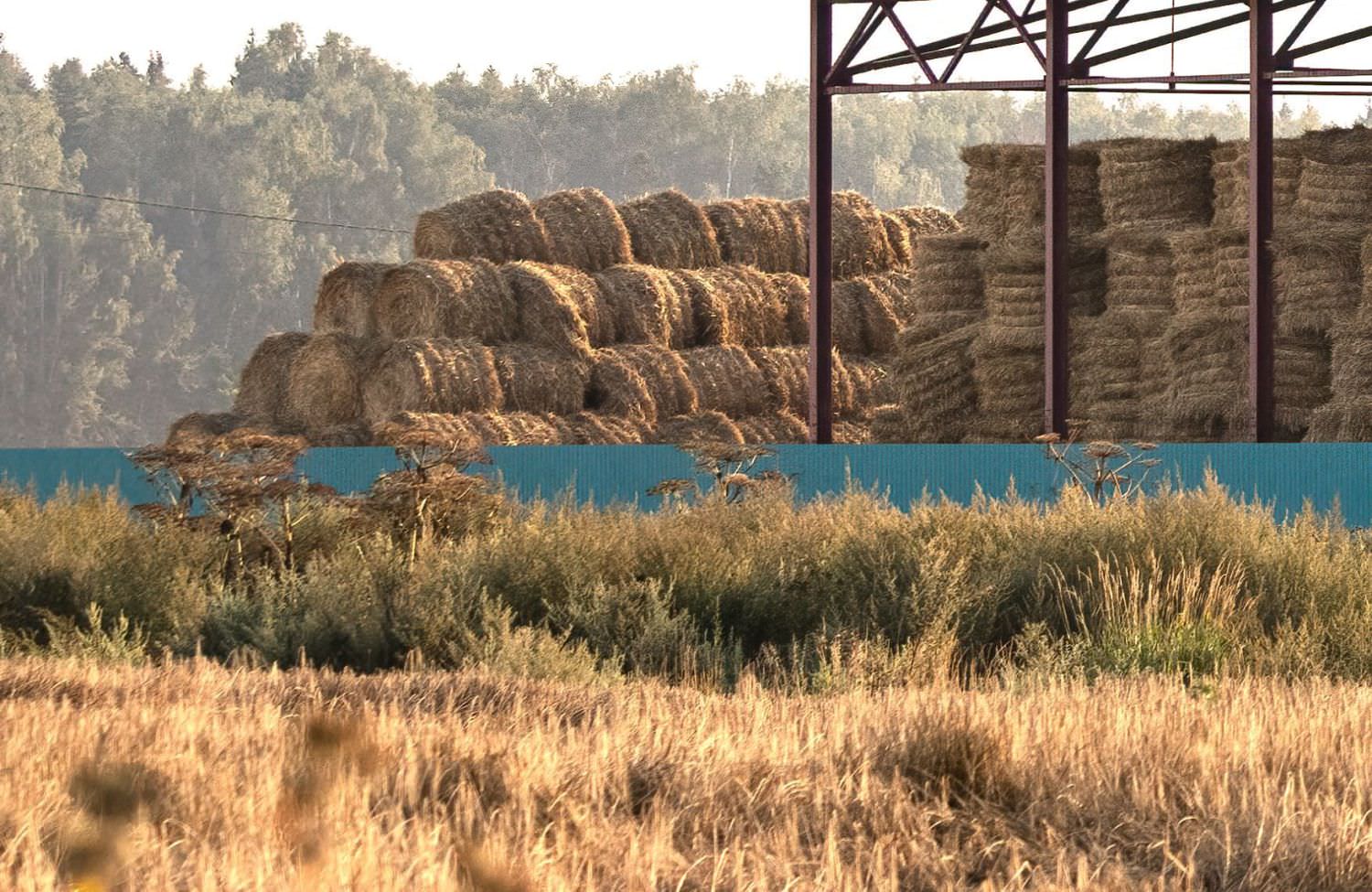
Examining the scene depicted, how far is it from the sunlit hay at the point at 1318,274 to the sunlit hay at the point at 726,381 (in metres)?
7.68

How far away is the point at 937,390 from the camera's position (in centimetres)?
2450

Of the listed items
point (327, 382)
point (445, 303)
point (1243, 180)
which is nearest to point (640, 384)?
point (445, 303)

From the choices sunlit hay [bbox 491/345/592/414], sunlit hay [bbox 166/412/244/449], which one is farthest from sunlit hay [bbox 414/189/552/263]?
sunlit hay [bbox 166/412/244/449]

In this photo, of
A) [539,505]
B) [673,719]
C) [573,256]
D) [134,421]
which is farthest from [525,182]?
[673,719]

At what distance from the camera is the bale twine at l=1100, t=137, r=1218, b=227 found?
77.4 feet

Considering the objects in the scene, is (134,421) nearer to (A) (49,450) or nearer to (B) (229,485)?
(A) (49,450)

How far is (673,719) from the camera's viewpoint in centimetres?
787

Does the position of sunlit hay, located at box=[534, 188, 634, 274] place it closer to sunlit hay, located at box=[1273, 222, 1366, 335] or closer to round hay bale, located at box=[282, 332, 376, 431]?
round hay bale, located at box=[282, 332, 376, 431]

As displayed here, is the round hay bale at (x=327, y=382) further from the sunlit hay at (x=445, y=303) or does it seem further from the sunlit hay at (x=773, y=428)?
the sunlit hay at (x=773, y=428)

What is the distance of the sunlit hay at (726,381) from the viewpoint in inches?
1069

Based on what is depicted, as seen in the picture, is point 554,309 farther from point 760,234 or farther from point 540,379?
point 760,234

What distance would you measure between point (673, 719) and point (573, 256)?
68.0ft

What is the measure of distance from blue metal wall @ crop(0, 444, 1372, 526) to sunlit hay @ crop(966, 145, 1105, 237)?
4.31 metres

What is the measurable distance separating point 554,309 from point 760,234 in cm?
601
